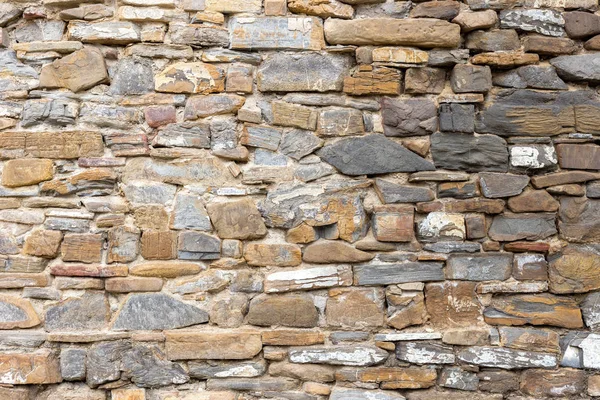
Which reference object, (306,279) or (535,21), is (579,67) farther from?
(306,279)

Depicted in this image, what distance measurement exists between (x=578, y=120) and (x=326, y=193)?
1.24 m

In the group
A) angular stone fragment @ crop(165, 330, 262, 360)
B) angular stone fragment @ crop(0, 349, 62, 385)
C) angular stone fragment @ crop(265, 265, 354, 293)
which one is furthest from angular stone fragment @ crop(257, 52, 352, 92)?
angular stone fragment @ crop(0, 349, 62, 385)

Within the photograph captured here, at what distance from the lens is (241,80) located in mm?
2350

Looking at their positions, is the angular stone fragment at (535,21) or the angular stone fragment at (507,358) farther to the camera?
the angular stone fragment at (535,21)

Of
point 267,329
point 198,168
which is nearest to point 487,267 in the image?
point 267,329

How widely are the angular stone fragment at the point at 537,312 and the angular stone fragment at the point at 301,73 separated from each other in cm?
127

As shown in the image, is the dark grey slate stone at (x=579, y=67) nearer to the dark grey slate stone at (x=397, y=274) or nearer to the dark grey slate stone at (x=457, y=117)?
the dark grey slate stone at (x=457, y=117)

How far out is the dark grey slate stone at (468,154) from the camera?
7.65 ft

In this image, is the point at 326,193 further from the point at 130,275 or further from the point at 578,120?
the point at 578,120

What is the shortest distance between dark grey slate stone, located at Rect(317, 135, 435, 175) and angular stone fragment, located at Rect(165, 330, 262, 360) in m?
0.88

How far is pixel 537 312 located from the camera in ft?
7.52

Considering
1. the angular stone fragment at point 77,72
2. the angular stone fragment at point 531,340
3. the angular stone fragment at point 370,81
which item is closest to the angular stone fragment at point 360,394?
the angular stone fragment at point 531,340

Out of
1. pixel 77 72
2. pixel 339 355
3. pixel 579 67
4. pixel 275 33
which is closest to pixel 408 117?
pixel 275 33

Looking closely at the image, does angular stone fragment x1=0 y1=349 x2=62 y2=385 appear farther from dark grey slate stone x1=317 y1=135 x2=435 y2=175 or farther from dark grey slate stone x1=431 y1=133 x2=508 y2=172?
dark grey slate stone x1=431 y1=133 x2=508 y2=172
